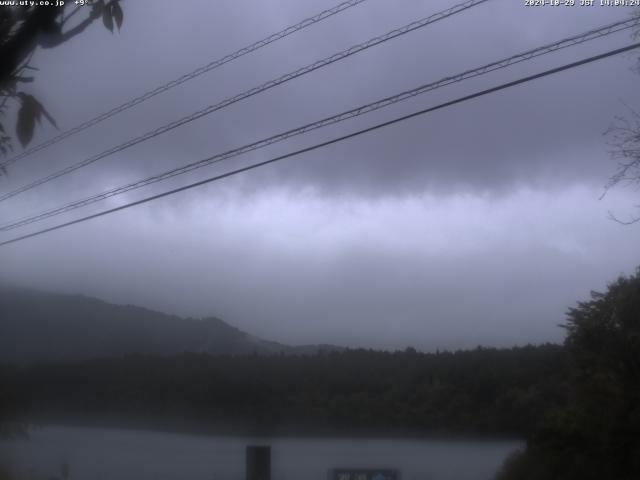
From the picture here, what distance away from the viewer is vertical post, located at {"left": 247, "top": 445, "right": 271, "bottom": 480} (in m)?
17.2

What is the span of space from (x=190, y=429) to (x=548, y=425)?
30.8 ft

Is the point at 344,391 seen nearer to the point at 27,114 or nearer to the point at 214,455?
the point at 214,455

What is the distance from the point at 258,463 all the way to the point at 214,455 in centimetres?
379

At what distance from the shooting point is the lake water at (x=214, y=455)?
19141 mm

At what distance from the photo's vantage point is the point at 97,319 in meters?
21.3

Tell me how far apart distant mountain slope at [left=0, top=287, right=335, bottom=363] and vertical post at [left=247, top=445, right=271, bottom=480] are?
482 cm

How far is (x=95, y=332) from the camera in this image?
20750mm

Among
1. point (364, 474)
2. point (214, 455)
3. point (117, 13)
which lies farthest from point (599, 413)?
point (117, 13)

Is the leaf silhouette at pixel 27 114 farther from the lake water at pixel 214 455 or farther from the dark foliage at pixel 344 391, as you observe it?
the dark foliage at pixel 344 391

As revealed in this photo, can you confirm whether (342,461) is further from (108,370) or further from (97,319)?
(97,319)

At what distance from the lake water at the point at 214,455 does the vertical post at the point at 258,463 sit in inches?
38.0

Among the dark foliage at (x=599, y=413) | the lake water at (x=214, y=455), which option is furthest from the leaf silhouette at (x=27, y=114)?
the dark foliage at (x=599, y=413)

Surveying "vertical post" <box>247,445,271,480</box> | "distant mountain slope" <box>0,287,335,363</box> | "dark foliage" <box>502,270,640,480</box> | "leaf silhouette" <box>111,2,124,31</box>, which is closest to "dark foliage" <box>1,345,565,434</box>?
"distant mountain slope" <box>0,287,335,363</box>

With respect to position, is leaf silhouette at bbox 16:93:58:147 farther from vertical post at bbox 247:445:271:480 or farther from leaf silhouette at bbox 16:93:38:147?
vertical post at bbox 247:445:271:480
